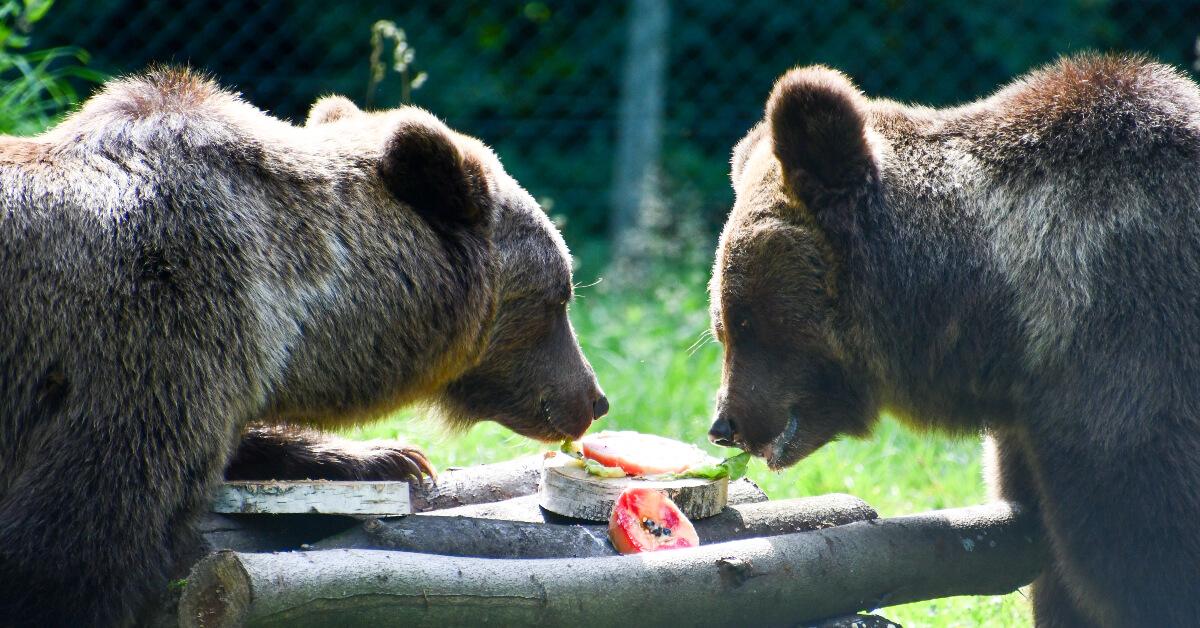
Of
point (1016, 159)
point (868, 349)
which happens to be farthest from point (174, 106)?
point (1016, 159)

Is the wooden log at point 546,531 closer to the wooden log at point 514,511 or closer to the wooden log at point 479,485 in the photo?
the wooden log at point 514,511

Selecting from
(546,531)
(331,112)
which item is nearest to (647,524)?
(546,531)

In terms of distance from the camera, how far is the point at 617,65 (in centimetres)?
1137

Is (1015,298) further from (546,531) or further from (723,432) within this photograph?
(546,531)

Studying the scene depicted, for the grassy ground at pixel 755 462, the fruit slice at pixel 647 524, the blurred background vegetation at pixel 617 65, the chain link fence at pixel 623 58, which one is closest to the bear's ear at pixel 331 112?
the grassy ground at pixel 755 462

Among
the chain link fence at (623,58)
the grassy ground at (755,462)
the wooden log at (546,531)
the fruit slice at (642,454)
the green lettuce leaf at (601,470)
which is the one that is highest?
the chain link fence at (623,58)

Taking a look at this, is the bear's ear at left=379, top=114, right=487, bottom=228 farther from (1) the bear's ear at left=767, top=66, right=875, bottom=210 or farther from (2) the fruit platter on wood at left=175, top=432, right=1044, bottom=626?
(1) the bear's ear at left=767, top=66, right=875, bottom=210

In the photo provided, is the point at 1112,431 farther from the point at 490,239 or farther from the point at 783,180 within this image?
the point at 490,239

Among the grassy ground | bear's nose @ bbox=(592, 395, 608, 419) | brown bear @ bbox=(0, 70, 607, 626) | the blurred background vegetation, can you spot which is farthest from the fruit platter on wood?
the blurred background vegetation

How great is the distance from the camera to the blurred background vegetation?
948 cm

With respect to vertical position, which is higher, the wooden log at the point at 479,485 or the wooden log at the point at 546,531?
the wooden log at the point at 546,531

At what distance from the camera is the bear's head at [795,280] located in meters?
3.99

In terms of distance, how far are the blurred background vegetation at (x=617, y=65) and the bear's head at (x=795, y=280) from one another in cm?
347

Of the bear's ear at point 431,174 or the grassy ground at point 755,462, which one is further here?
the grassy ground at point 755,462
